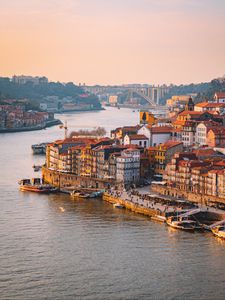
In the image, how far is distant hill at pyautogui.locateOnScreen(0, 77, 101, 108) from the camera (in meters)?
85.8

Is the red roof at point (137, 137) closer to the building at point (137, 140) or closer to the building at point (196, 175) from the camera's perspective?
the building at point (137, 140)

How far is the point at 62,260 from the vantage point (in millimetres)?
15305

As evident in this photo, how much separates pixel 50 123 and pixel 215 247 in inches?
1660

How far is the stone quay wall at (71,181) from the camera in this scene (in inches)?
928

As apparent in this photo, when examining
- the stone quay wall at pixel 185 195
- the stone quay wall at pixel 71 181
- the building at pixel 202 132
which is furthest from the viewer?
the building at pixel 202 132

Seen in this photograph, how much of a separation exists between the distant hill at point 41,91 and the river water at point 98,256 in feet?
209

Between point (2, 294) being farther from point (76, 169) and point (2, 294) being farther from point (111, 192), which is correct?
point (76, 169)

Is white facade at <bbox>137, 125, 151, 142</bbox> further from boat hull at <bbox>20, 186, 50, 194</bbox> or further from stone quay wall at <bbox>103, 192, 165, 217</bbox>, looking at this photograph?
stone quay wall at <bbox>103, 192, 165, 217</bbox>

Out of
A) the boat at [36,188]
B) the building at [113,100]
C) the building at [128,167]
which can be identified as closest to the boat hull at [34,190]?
the boat at [36,188]

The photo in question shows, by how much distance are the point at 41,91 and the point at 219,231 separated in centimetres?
7766

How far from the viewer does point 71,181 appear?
80.6 ft

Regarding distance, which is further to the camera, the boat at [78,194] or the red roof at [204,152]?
the red roof at [204,152]

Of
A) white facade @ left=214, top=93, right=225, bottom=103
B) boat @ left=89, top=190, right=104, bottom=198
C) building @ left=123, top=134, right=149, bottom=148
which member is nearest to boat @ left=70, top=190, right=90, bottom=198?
boat @ left=89, top=190, right=104, bottom=198

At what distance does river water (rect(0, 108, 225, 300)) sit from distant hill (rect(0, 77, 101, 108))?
63711mm
